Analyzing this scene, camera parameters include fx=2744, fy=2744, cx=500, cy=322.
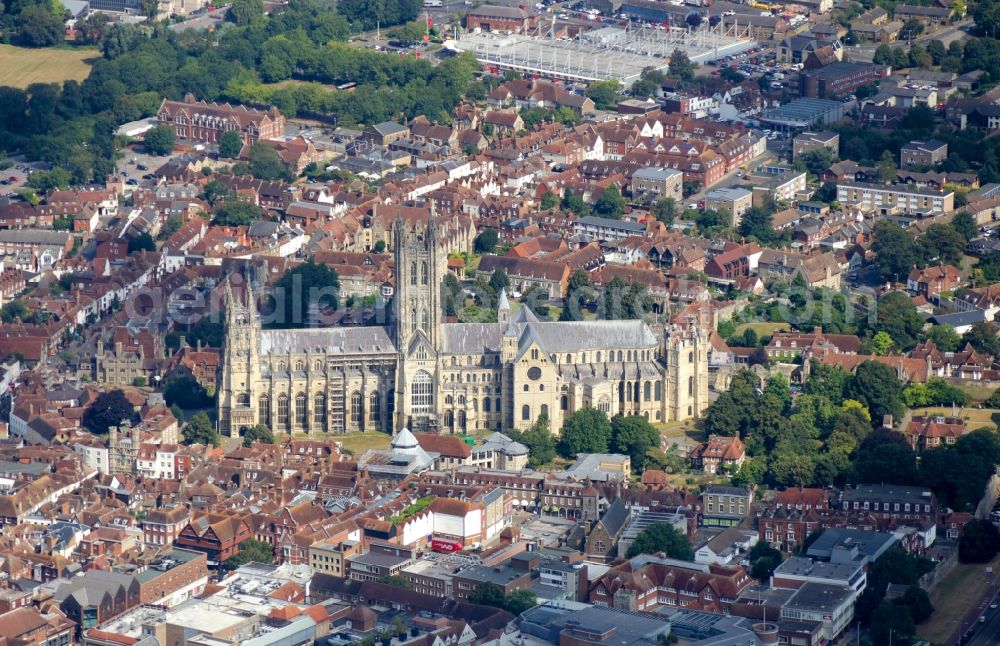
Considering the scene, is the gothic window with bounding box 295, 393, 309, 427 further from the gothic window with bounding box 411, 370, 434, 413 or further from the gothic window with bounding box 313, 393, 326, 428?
the gothic window with bounding box 411, 370, 434, 413

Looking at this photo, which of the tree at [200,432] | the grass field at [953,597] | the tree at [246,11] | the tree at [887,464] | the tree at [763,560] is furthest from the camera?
the tree at [246,11]

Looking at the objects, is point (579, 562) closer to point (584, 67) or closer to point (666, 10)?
point (584, 67)

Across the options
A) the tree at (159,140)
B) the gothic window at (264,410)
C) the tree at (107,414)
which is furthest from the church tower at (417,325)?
the tree at (159,140)

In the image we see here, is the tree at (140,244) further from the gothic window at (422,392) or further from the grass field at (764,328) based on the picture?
the grass field at (764,328)

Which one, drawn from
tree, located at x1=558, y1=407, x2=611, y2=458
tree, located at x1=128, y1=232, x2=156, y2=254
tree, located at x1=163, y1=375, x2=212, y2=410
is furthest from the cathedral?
tree, located at x1=128, y1=232, x2=156, y2=254

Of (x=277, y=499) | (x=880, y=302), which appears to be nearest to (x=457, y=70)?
(x=880, y=302)

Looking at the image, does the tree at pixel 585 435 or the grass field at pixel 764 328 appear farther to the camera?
the grass field at pixel 764 328

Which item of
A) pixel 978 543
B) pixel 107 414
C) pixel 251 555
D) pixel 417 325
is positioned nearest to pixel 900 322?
pixel 417 325
